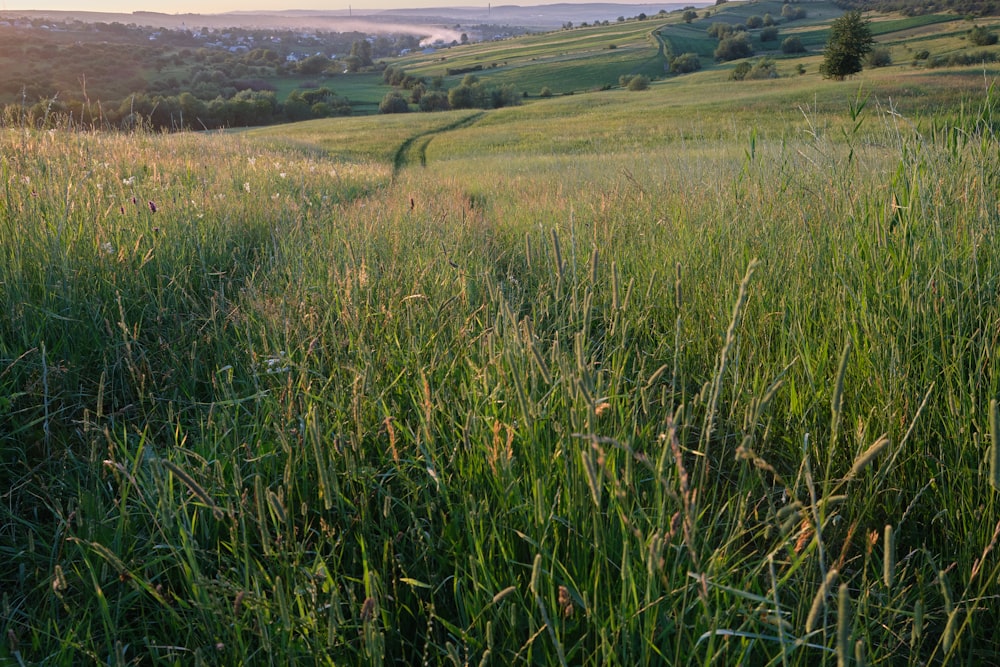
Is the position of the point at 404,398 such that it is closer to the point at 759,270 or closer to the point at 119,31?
the point at 759,270

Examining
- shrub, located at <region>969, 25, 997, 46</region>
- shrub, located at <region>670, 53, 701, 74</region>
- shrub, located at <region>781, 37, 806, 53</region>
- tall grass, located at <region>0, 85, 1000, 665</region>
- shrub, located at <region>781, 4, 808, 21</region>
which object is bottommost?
tall grass, located at <region>0, 85, 1000, 665</region>

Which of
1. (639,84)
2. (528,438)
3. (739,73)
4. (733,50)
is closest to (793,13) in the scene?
(733,50)

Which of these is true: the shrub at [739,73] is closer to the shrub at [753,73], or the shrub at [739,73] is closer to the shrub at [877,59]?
the shrub at [753,73]

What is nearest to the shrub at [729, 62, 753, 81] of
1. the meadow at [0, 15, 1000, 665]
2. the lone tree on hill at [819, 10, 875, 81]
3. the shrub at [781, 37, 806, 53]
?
the lone tree on hill at [819, 10, 875, 81]

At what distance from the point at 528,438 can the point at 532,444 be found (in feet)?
0.83

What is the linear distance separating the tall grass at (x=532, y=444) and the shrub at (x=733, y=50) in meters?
75.0

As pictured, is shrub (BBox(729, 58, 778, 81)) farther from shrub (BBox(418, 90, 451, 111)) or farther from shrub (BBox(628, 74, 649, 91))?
shrub (BBox(418, 90, 451, 111))

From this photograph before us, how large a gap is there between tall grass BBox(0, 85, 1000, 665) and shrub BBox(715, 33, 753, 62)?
75044 mm

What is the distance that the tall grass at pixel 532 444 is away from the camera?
118 cm

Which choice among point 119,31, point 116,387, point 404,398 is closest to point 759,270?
point 404,398

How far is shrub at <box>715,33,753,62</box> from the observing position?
68562 millimetres

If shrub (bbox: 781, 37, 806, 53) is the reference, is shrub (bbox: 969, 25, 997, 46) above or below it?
below

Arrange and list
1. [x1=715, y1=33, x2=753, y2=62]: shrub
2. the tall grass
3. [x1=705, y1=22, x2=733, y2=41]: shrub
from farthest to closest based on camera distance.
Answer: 1. [x1=705, y1=22, x2=733, y2=41]: shrub
2. [x1=715, y1=33, x2=753, y2=62]: shrub
3. the tall grass

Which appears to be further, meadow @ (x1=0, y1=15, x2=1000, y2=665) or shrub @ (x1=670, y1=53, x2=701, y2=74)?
shrub @ (x1=670, y1=53, x2=701, y2=74)
